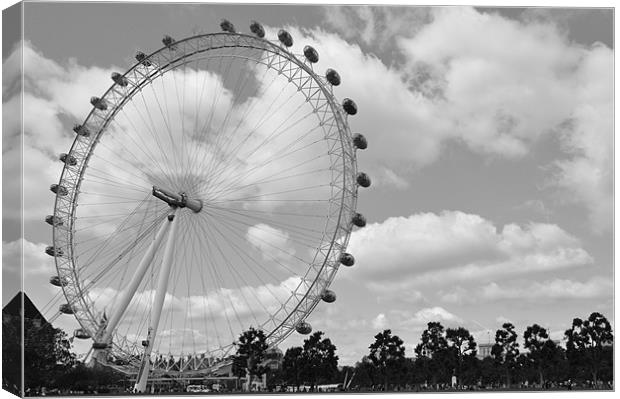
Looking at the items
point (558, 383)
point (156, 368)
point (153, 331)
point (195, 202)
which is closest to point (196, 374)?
point (156, 368)

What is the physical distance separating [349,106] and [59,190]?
62.5ft

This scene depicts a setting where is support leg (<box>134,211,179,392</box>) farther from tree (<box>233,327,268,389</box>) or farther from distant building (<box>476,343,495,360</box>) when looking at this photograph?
distant building (<box>476,343,495,360</box>)

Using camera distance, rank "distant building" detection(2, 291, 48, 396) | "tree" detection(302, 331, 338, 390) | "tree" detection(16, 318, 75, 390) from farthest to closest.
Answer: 1. "tree" detection(302, 331, 338, 390)
2. "tree" detection(16, 318, 75, 390)
3. "distant building" detection(2, 291, 48, 396)

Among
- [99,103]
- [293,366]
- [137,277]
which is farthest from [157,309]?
[293,366]

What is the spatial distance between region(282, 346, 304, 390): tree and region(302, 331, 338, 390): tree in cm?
38

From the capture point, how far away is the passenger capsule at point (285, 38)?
4525cm

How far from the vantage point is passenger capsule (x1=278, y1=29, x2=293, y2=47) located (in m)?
45.2

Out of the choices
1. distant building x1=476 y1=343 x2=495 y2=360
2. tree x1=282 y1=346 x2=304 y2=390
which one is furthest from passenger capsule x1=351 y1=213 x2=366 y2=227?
distant building x1=476 y1=343 x2=495 y2=360

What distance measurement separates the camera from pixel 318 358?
2507 inches

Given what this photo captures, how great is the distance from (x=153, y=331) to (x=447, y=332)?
31763mm

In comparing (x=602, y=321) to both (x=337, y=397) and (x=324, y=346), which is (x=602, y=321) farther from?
(x=337, y=397)

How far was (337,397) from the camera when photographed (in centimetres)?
3697

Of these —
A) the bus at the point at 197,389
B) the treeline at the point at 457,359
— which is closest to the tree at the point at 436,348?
the treeline at the point at 457,359

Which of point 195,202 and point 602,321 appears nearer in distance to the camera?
point 195,202
